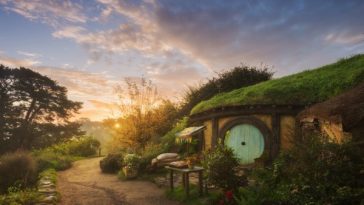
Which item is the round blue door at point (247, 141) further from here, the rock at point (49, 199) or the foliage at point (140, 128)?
the rock at point (49, 199)

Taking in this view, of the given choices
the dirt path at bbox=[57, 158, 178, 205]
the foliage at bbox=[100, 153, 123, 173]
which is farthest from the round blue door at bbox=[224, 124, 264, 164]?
the foliage at bbox=[100, 153, 123, 173]

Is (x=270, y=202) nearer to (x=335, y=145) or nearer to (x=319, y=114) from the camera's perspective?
(x=335, y=145)

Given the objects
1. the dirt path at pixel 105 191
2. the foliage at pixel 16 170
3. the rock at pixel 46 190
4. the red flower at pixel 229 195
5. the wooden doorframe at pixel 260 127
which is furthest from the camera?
the wooden doorframe at pixel 260 127

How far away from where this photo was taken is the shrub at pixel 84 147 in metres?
28.2

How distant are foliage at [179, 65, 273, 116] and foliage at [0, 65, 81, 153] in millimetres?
13113

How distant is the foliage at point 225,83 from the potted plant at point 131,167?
40.2ft

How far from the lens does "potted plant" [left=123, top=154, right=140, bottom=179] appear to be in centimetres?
1481

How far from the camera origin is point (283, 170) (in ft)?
26.8

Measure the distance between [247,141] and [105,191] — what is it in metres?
7.49

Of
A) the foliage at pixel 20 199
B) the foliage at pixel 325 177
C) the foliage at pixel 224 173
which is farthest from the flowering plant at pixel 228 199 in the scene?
the foliage at pixel 20 199

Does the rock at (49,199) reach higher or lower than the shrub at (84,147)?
lower

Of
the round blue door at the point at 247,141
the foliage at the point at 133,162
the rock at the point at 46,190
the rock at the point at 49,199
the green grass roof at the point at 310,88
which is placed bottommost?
the rock at the point at 49,199

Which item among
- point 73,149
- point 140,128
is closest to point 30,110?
point 73,149

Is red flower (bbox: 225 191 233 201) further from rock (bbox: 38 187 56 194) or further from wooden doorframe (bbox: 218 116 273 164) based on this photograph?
rock (bbox: 38 187 56 194)
